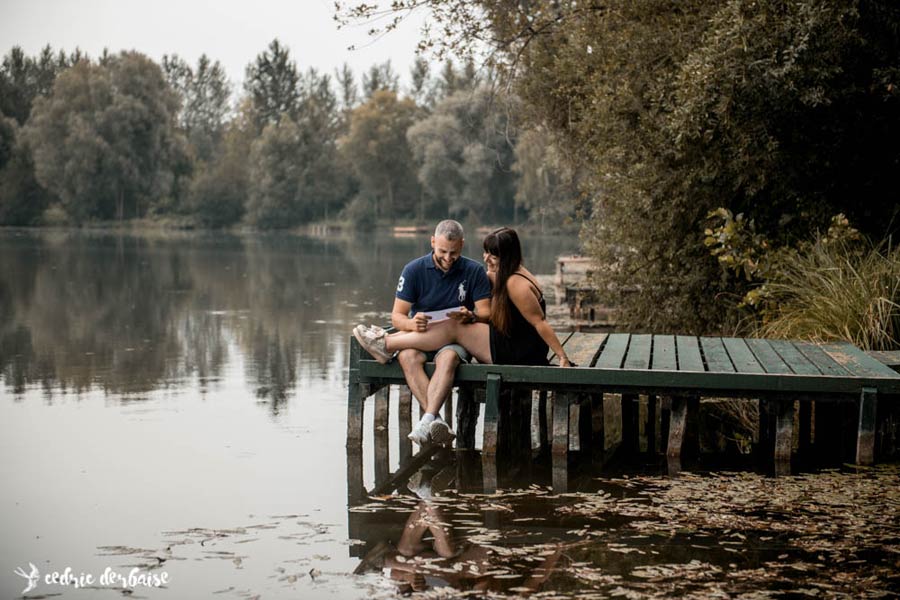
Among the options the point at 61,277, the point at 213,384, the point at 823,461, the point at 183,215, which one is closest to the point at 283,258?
the point at 61,277

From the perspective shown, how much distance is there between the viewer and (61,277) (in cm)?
3238

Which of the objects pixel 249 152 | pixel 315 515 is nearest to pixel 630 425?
pixel 315 515

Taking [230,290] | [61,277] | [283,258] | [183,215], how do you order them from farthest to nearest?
[183,215], [283,258], [61,277], [230,290]

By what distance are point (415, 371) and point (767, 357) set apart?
9.72 ft

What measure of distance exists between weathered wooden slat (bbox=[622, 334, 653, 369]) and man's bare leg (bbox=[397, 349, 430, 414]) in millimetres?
1577

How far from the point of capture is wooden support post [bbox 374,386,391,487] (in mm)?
9137

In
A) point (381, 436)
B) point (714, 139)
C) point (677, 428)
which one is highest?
point (714, 139)

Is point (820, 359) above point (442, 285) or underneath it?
underneath

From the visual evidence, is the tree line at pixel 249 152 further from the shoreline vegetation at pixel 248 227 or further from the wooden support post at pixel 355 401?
the wooden support post at pixel 355 401

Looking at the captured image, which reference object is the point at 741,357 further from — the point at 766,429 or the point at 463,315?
the point at 463,315

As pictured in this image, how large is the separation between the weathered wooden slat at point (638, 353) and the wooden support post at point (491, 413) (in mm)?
1038

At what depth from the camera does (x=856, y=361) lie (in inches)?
363

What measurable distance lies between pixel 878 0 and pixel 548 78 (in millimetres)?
7427

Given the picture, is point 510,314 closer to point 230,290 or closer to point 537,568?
point 537,568
